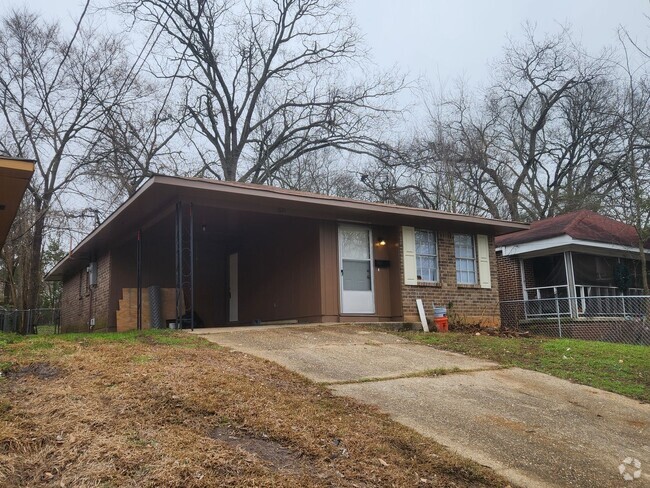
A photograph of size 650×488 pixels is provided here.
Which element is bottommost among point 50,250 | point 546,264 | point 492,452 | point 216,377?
point 492,452

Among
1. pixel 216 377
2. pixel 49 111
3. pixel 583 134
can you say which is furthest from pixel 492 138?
pixel 216 377

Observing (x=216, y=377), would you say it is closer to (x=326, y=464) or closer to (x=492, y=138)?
(x=326, y=464)

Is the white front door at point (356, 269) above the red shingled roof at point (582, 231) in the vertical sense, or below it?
below

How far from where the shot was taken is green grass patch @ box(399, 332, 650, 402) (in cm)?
803

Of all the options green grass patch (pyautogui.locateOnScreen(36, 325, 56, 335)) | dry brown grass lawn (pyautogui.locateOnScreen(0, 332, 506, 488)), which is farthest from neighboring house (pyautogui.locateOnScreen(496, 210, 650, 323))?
green grass patch (pyautogui.locateOnScreen(36, 325, 56, 335))

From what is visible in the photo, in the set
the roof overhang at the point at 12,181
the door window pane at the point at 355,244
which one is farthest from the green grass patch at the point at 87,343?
the door window pane at the point at 355,244

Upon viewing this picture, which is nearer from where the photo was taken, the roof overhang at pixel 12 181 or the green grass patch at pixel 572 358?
the roof overhang at pixel 12 181

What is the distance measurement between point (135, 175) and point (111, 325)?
38.9ft

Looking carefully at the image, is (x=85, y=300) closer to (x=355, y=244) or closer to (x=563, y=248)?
(x=355, y=244)

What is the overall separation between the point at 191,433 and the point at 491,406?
341 cm

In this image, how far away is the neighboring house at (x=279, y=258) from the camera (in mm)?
12141

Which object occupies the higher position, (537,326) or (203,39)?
(203,39)

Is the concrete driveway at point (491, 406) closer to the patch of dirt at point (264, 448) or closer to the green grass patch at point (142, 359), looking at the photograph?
the patch of dirt at point (264, 448)

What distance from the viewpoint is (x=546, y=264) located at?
19.2 m
